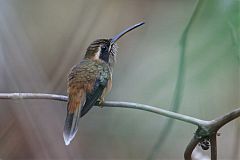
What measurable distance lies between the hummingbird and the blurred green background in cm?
23

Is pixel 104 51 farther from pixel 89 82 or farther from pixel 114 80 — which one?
pixel 114 80

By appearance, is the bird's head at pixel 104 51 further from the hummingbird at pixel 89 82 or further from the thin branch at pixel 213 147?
the thin branch at pixel 213 147

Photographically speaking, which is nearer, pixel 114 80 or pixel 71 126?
pixel 71 126

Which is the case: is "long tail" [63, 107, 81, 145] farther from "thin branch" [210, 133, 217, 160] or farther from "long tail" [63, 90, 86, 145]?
"thin branch" [210, 133, 217, 160]

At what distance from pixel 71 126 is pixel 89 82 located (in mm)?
277

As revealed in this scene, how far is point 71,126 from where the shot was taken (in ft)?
5.14

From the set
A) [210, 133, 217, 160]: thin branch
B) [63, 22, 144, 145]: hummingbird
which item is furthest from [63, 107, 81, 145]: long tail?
[210, 133, 217, 160]: thin branch

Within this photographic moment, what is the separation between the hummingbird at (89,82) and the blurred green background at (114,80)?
23 cm

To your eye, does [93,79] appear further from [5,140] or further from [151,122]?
[151,122]

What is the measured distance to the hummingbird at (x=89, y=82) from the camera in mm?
1637

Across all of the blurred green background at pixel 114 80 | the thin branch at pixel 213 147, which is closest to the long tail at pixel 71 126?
the blurred green background at pixel 114 80

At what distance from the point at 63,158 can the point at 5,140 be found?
0.95ft

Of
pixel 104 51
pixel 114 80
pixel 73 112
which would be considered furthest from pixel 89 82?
pixel 114 80

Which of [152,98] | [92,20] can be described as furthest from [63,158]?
[92,20]
